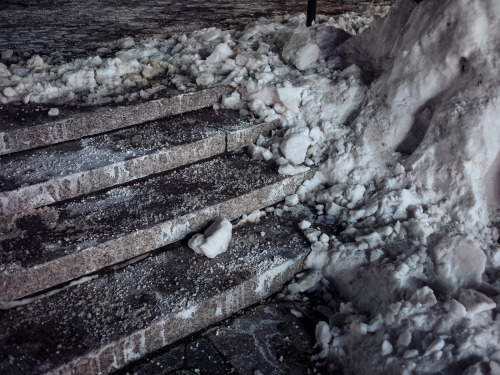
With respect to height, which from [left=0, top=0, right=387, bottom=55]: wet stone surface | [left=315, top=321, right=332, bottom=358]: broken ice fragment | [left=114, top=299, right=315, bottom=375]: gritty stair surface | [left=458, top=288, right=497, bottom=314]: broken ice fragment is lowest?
[left=114, top=299, right=315, bottom=375]: gritty stair surface

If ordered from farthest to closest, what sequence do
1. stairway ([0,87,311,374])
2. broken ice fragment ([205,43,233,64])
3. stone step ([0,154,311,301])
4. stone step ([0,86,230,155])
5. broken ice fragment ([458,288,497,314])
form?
broken ice fragment ([205,43,233,64]) → stone step ([0,86,230,155]) → stone step ([0,154,311,301]) → stairway ([0,87,311,374]) → broken ice fragment ([458,288,497,314])

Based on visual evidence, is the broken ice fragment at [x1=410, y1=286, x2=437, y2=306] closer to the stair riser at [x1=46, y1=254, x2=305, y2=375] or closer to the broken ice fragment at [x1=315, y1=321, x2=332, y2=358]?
the broken ice fragment at [x1=315, y1=321, x2=332, y2=358]

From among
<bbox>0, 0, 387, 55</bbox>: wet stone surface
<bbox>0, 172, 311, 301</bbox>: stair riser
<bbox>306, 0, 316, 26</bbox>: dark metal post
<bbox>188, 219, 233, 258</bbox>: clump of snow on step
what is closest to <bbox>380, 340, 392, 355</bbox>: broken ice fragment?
<bbox>188, 219, 233, 258</bbox>: clump of snow on step

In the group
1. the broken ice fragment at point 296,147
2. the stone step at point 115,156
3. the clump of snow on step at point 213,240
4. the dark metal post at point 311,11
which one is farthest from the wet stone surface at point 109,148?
the dark metal post at point 311,11

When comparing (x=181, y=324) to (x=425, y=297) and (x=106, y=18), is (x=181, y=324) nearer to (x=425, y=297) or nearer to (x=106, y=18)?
(x=425, y=297)

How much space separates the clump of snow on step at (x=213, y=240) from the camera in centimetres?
262

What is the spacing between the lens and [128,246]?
2.58 meters

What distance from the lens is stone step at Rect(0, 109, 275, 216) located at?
8.77 ft

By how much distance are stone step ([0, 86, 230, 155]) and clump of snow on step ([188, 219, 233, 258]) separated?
1031 millimetres

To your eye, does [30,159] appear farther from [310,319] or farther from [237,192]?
[310,319]

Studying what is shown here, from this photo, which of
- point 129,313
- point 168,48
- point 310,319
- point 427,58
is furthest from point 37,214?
point 427,58

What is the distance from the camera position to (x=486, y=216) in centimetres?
270

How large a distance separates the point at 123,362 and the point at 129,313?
0.22m

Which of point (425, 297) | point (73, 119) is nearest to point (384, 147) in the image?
point (425, 297)
